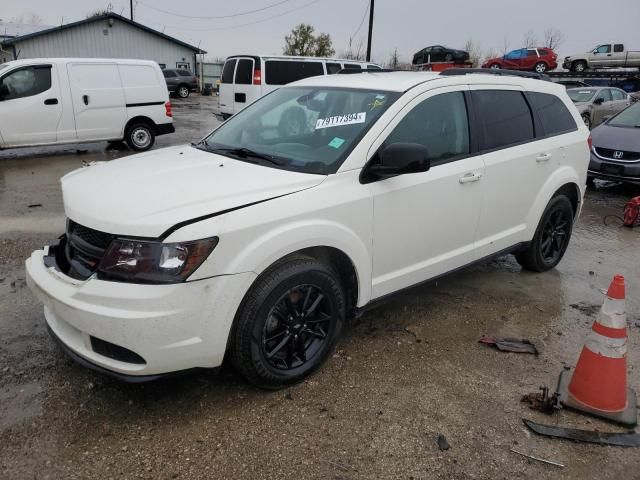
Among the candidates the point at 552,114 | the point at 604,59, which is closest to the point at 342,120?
the point at 552,114

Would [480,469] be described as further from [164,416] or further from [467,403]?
[164,416]

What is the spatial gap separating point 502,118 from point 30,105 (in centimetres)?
932

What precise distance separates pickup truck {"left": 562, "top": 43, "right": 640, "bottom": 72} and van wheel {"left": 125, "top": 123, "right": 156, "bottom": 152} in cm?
2947

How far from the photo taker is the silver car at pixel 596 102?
54.6 feet

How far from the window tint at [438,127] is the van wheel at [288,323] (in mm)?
1041

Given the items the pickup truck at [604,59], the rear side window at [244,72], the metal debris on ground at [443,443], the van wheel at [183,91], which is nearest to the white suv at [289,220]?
the metal debris on ground at [443,443]

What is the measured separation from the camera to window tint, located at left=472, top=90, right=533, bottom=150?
4012mm

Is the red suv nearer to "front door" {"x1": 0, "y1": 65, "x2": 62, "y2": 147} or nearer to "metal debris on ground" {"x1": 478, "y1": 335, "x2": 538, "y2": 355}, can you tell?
"front door" {"x1": 0, "y1": 65, "x2": 62, "y2": 147}

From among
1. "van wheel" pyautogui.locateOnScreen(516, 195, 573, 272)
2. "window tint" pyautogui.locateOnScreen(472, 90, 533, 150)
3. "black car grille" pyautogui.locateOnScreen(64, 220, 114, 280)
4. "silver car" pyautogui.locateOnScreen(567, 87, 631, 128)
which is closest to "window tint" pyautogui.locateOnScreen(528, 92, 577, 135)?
"window tint" pyautogui.locateOnScreen(472, 90, 533, 150)

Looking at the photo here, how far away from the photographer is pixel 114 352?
2.58 m

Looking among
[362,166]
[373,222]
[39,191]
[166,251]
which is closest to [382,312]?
[373,222]

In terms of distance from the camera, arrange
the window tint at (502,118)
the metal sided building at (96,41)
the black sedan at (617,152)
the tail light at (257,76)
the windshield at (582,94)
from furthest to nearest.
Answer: the metal sided building at (96,41) < the windshield at (582,94) < the tail light at (257,76) < the black sedan at (617,152) < the window tint at (502,118)

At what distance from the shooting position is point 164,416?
9.29 feet

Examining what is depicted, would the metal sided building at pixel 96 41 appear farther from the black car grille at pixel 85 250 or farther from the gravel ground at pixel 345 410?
the black car grille at pixel 85 250
